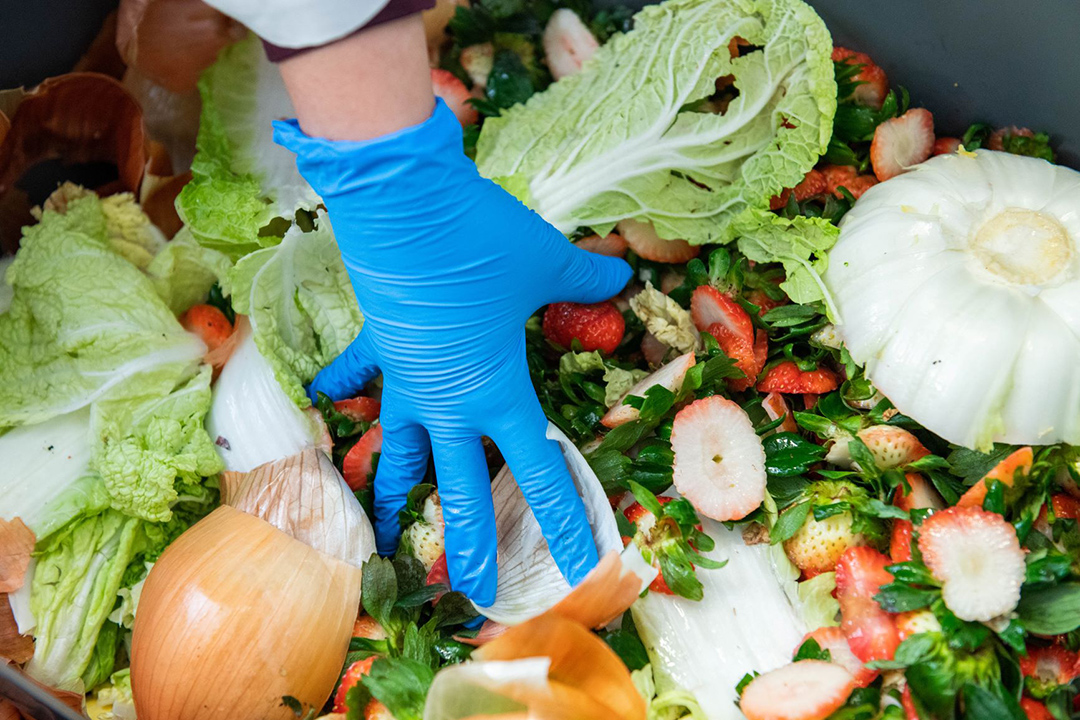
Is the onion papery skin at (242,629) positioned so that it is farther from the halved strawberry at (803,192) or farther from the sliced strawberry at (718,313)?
the halved strawberry at (803,192)

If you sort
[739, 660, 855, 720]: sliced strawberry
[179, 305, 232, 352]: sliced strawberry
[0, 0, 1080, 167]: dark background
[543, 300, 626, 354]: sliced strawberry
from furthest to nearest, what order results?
[179, 305, 232, 352]: sliced strawberry < [543, 300, 626, 354]: sliced strawberry < [0, 0, 1080, 167]: dark background < [739, 660, 855, 720]: sliced strawberry

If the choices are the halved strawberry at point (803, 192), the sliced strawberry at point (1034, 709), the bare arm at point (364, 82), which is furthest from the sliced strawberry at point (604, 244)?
the sliced strawberry at point (1034, 709)

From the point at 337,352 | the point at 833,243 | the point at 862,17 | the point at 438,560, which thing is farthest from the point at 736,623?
the point at 862,17

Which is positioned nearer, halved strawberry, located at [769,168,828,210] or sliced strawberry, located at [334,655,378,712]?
sliced strawberry, located at [334,655,378,712]

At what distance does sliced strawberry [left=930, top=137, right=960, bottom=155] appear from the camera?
127 cm

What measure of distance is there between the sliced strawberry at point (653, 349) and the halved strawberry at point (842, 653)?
45 cm

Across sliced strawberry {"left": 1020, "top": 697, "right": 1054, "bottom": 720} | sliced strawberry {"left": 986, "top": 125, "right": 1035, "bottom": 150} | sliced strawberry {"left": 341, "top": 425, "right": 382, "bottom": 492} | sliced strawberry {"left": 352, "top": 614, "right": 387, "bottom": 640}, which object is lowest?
sliced strawberry {"left": 352, "top": 614, "right": 387, "bottom": 640}

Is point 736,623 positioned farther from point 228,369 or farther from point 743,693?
point 228,369

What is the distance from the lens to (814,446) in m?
1.11

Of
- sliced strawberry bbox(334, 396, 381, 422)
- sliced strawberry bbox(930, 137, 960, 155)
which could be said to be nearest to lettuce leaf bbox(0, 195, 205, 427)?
sliced strawberry bbox(334, 396, 381, 422)

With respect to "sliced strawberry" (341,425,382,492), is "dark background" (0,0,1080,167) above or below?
above

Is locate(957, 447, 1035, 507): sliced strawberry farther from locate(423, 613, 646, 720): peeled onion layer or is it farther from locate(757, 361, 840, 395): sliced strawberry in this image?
locate(423, 613, 646, 720): peeled onion layer

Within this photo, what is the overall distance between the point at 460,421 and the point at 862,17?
893mm

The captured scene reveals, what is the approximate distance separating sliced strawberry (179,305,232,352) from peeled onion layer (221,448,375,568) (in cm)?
27
